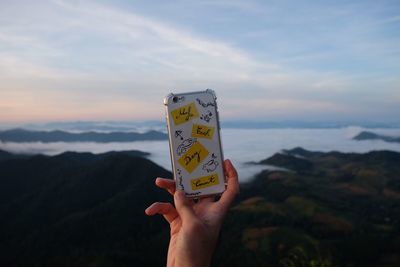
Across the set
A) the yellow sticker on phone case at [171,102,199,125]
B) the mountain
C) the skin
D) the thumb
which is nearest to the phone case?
the yellow sticker on phone case at [171,102,199,125]

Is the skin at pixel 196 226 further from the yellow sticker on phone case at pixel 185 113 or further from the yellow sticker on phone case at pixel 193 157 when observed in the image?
the yellow sticker on phone case at pixel 185 113

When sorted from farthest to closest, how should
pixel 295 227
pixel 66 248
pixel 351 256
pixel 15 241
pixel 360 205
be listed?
pixel 360 205 → pixel 15 241 → pixel 66 248 → pixel 295 227 → pixel 351 256

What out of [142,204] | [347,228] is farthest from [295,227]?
[142,204]

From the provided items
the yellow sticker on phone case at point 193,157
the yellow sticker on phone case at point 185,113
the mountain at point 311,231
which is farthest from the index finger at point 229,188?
the mountain at point 311,231

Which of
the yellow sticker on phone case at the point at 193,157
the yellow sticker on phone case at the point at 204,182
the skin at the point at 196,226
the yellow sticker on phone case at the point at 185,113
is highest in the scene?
the yellow sticker on phone case at the point at 185,113

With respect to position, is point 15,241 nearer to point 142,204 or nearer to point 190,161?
point 142,204

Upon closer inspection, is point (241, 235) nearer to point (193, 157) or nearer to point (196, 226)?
point (193, 157)
